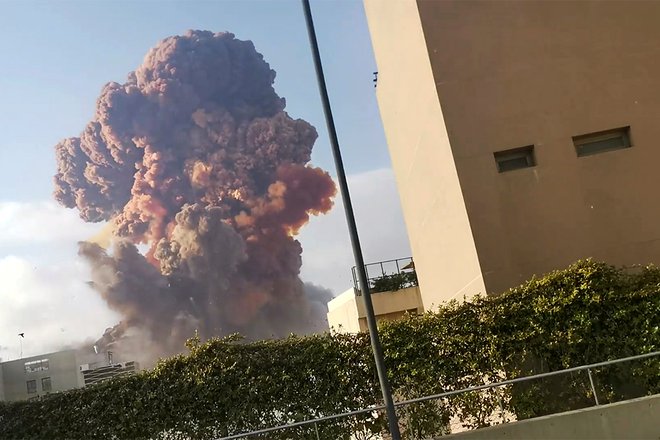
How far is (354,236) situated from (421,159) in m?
6.94

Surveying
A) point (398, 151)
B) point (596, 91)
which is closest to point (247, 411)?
point (596, 91)

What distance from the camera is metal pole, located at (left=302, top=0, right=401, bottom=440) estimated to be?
6.38m

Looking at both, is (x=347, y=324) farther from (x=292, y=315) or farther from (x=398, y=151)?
(x=292, y=315)

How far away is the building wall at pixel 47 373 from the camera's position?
46406 millimetres

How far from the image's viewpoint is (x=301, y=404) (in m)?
8.66

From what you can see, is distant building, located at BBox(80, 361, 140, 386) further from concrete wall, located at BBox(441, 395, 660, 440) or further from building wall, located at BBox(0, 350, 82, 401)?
concrete wall, located at BBox(441, 395, 660, 440)

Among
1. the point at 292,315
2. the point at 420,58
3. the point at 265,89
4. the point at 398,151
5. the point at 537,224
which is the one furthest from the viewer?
the point at 265,89

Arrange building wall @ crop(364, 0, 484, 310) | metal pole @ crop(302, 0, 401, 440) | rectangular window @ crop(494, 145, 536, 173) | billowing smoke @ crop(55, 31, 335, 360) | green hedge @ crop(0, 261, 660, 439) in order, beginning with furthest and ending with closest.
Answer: billowing smoke @ crop(55, 31, 335, 360) < building wall @ crop(364, 0, 484, 310) < rectangular window @ crop(494, 145, 536, 173) < green hedge @ crop(0, 261, 660, 439) < metal pole @ crop(302, 0, 401, 440)

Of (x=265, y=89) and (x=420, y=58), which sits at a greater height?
(x=265, y=89)

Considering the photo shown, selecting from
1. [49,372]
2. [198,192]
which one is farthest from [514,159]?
[198,192]

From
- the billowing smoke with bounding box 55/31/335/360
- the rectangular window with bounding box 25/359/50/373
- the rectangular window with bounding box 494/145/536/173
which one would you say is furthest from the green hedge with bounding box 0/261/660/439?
the rectangular window with bounding box 25/359/50/373

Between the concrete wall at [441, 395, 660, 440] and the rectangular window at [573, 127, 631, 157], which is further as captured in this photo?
the rectangular window at [573, 127, 631, 157]

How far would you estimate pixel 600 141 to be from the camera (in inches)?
417

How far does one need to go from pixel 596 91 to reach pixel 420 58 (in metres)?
3.28
